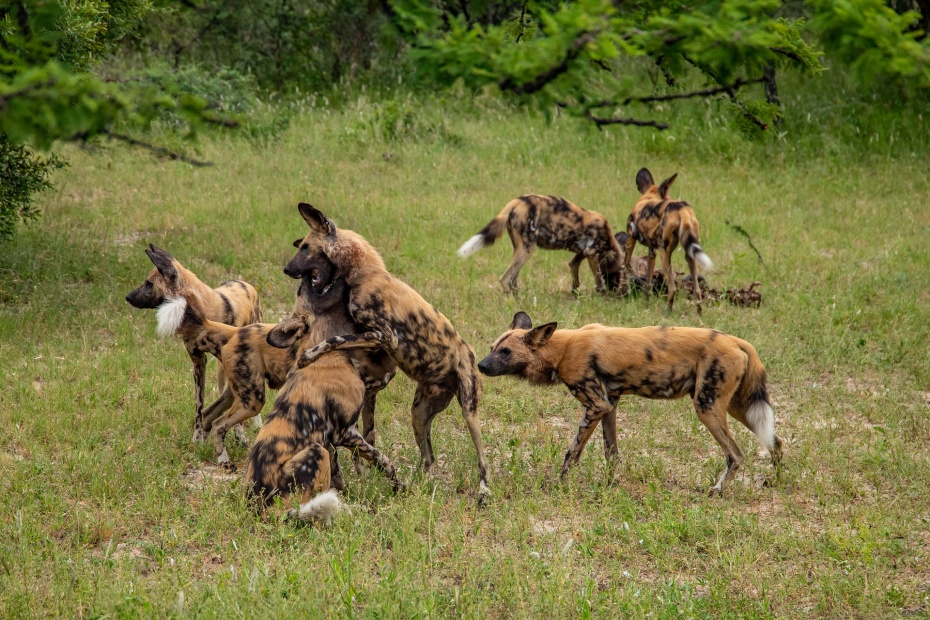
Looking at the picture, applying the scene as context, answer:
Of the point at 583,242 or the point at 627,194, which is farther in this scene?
the point at 627,194

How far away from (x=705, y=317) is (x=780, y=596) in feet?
17.2

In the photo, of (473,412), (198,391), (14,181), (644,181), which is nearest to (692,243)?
(644,181)

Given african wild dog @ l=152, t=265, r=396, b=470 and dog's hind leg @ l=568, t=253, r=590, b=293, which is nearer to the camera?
african wild dog @ l=152, t=265, r=396, b=470

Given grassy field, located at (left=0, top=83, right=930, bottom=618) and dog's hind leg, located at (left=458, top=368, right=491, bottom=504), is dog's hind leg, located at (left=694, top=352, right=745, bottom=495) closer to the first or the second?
grassy field, located at (left=0, top=83, right=930, bottom=618)

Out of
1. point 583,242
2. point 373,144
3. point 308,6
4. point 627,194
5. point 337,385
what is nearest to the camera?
point 337,385

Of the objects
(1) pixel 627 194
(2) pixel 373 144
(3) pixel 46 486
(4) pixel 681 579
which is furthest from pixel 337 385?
(2) pixel 373 144

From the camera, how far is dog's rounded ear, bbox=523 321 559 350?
6.87 meters

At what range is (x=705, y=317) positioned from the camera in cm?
1002

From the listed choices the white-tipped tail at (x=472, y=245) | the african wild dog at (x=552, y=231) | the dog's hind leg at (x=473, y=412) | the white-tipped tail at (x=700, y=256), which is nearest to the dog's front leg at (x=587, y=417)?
the dog's hind leg at (x=473, y=412)

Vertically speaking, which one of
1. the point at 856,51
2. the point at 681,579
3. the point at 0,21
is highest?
the point at 856,51

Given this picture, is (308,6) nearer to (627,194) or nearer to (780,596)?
(627,194)

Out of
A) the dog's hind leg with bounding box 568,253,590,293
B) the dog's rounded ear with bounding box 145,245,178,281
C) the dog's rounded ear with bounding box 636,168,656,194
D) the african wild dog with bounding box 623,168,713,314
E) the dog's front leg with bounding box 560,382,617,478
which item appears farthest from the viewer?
the dog's rounded ear with bounding box 636,168,656,194

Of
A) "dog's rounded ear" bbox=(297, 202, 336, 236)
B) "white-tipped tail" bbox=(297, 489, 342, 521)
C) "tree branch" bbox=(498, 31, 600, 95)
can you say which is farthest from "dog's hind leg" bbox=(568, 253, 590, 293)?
"tree branch" bbox=(498, 31, 600, 95)

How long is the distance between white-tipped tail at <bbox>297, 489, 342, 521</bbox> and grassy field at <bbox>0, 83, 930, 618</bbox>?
11cm
